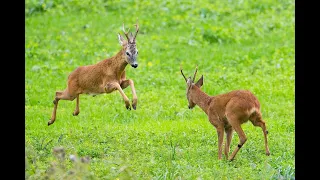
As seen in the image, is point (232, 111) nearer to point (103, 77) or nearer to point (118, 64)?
point (118, 64)

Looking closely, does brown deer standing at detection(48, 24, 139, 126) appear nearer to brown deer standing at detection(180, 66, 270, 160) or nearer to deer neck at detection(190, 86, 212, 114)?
deer neck at detection(190, 86, 212, 114)

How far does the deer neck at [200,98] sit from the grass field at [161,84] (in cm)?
53

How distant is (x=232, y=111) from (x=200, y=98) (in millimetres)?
757

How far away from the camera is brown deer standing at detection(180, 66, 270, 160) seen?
8.76 metres

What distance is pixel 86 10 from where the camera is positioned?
738 inches

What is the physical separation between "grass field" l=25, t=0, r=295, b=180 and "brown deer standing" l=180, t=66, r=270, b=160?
0.99 feet

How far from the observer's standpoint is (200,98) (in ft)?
31.1

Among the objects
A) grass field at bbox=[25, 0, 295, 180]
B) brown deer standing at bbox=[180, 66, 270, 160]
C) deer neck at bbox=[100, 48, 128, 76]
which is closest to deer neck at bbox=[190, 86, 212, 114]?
brown deer standing at bbox=[180, 66, 270, 160]

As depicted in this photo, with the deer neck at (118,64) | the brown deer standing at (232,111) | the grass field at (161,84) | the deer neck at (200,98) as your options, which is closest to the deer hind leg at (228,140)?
the brown deer standing at (232,111)

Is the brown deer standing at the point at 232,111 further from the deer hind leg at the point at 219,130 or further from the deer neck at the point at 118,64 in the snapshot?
the deer neck at the point at 118,64

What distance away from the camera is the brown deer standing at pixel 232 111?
8.76 metres

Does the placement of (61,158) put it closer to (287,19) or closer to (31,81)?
(31,81)

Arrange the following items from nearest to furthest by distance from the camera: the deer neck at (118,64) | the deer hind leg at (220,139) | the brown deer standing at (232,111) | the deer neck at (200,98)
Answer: the brown deer standing at (232,111), the deer hind leg at (220,139), the deer neck at (200,98), the deer neck at (118,64)
